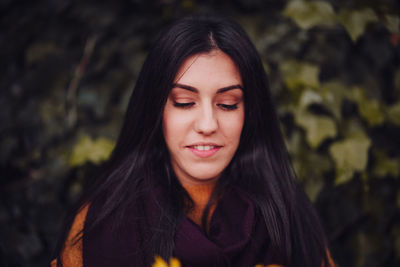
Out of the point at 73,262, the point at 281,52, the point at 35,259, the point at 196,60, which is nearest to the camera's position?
the point at 196,60

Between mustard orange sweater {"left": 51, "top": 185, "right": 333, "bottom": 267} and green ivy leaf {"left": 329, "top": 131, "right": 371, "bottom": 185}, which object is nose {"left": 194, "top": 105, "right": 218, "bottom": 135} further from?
green ivy leaf {"left": 329, "top": 131, "right": 371, "bottom": 185}

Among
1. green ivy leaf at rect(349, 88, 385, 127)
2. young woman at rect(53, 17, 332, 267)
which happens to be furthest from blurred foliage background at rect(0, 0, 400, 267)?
young woman at rect(53, 17, 332, 267)

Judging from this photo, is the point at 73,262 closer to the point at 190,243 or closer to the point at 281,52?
the point at 190,243

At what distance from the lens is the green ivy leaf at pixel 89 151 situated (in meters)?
1.40

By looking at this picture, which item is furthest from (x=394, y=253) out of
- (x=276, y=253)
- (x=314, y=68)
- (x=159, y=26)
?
(x=159, y=26)

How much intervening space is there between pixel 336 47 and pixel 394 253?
114 centimetres

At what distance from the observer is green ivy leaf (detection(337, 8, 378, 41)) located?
47.8 inches

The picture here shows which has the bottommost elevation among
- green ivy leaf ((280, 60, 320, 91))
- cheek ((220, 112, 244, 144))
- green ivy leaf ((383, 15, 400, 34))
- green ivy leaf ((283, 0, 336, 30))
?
cheek ((220, 112, 244, 144))

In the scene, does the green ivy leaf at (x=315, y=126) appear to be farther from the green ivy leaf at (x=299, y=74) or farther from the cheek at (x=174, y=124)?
the cheek at (x=174, y=124)

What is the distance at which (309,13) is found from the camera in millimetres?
1284

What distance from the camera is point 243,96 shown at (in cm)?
99

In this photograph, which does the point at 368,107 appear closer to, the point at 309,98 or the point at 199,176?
the point at 309,98

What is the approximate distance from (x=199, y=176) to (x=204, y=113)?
212mm

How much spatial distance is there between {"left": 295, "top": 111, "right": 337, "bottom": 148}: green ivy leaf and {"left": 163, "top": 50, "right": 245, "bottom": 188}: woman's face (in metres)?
0.52
